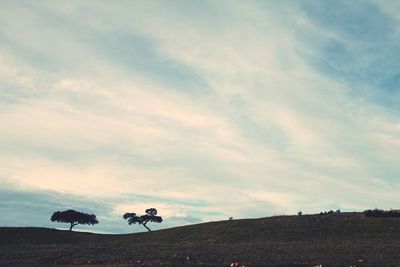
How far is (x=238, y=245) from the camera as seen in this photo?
62500 millimetres

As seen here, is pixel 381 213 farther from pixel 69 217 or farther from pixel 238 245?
pixel 69 217

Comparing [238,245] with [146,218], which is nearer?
[238,245]

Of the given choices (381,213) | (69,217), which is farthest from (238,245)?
(69,217)

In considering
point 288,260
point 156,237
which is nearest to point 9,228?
point 156,237

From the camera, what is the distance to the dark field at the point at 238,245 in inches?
1896

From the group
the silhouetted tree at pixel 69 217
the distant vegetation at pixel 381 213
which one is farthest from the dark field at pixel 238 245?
the silhouetted tree at pixel 69 217

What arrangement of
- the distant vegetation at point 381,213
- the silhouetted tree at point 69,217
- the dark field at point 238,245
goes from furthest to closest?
1. the silhouetted tree at point 69,217
2. the distant vegetation at point 381,213
3. the dark field at point 238,245

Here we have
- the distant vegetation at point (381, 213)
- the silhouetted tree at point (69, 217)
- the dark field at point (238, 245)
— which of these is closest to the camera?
the dark field at point (238, 245)

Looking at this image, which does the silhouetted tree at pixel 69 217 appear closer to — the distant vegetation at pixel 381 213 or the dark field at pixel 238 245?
the dark field at pixel 238 245

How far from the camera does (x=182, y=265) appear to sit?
45.1 m

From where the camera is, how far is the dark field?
48.2m

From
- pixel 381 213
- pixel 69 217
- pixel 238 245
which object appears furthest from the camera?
pixel 69 217

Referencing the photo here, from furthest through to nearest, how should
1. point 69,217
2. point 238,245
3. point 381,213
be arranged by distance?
1. point 69,217
2. point 381,213
3. point 238,245

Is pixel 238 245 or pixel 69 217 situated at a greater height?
pixel 69 217
